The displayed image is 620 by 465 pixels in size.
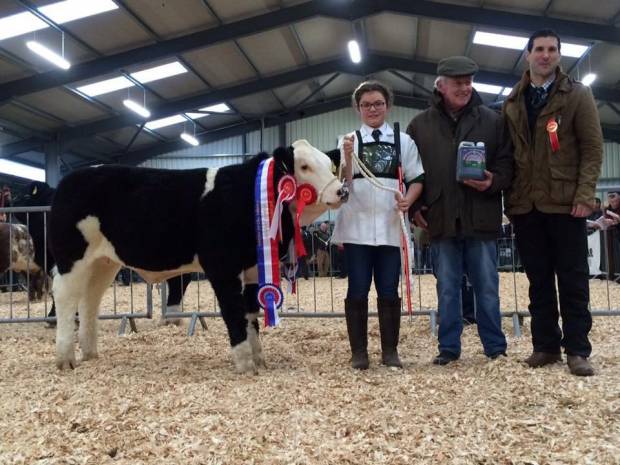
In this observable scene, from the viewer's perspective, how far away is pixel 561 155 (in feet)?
10.9

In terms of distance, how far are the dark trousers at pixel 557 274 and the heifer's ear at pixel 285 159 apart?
145 centimetres

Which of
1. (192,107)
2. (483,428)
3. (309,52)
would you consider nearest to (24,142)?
(192,107)

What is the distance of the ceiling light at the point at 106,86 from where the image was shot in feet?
48.4

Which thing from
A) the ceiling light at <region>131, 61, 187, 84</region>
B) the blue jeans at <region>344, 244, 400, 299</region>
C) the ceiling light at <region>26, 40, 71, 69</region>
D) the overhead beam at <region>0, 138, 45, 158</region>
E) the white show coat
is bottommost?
the blue jeans at <region>344, 244, 400, 299</region>

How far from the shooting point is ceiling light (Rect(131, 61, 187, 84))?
14.7 meters

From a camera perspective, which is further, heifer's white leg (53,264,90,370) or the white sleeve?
heifer's white leg (53,264,90,370)

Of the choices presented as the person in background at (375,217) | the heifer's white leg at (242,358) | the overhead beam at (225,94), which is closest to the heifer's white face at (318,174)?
the person in background at (375,217)

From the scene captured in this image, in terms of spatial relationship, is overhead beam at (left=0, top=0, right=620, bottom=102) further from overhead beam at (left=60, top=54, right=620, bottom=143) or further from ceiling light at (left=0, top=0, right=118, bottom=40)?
overhead beam at (left=60, top=54, right=620, bottom=143)

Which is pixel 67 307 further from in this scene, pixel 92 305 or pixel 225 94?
pixel 225 94

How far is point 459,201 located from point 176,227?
183 centimetres

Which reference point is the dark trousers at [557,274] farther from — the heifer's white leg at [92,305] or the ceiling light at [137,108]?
the ceiling light at [137,108]

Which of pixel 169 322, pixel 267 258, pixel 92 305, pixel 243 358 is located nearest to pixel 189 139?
pixel 169 322

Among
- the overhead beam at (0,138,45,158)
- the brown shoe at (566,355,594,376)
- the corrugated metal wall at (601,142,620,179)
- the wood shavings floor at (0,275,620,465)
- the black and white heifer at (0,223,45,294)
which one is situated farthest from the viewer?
the corrugated metal wall at (601,142,620,179)

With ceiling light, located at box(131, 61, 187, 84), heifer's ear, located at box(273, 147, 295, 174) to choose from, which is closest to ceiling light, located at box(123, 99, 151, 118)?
ceiling light, located at box(131, 61, 187, 84)
